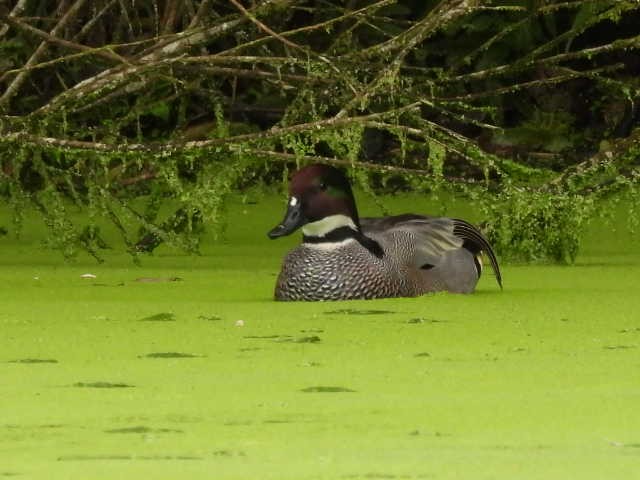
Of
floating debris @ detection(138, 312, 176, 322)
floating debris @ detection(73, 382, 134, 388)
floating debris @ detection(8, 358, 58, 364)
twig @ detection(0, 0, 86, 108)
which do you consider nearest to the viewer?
floating debris @ detection(73, 382, 134, 388)

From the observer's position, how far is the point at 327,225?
741cm

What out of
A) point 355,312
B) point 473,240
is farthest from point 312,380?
point 473,240

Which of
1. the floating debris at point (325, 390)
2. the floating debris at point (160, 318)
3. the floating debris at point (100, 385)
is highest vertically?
the floating debris at point (325, 390)

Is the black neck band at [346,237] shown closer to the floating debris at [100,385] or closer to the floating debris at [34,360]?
the floating debris at [34,360]

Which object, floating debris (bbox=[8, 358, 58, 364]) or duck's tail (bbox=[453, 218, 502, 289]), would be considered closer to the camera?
floating debris (bbox=[8, 358, 58, 364])

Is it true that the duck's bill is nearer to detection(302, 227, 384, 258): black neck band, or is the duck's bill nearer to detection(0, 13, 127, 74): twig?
detection(302, 227, 384, 258): black neck band

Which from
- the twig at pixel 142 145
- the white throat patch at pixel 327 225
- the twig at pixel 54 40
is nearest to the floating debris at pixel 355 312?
the white throat patch at pixel 327 225

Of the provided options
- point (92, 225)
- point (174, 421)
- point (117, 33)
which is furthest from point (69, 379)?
point (117, 33)

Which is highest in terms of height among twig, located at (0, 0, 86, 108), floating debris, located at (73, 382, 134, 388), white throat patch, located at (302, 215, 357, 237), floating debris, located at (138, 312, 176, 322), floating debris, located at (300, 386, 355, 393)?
twig, located at (0, 0, 86, 108)

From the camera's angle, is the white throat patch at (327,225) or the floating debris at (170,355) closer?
the floating debris at (170,355)

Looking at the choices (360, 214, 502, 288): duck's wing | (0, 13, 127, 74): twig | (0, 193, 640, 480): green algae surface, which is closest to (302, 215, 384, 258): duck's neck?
(360, 214, 502, 288): duck's wing

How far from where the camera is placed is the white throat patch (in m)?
7.40

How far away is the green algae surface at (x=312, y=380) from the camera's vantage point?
13.0ft

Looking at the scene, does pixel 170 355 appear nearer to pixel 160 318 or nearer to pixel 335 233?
pixel 160 318
